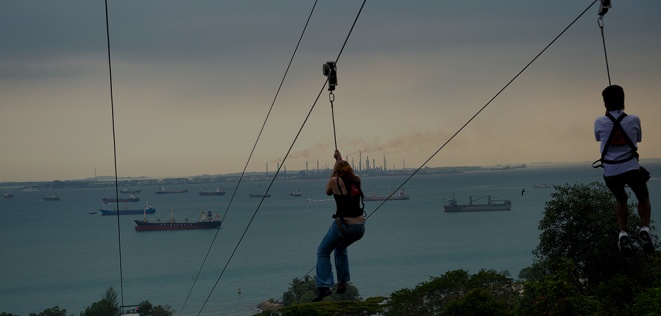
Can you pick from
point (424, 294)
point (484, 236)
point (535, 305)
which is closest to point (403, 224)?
point (484, 236)

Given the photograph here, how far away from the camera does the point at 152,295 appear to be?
112 m

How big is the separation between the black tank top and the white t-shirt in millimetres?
2341

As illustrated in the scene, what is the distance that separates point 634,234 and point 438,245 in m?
109

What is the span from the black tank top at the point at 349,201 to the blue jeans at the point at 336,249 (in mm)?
117

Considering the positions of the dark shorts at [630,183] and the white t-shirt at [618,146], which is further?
the dark shorts at [630,183]

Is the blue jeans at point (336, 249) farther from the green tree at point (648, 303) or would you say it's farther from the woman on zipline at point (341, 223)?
the green tree at point (648, 303)

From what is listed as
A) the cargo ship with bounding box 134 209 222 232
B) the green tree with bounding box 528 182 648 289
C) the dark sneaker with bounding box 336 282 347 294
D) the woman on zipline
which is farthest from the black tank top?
the cargo ship with bounding box 134 209 222 232

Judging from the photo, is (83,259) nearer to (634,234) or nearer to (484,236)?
(484,236)

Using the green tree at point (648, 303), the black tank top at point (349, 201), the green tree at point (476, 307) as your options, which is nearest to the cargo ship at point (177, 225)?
the green tree at point (476, 307)

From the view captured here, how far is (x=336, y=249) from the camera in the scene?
28.2ft

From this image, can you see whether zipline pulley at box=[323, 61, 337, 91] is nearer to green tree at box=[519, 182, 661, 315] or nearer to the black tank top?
the black tank top

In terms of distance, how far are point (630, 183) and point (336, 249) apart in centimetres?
307

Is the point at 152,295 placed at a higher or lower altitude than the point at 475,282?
lower

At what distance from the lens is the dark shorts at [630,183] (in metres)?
6.62
